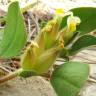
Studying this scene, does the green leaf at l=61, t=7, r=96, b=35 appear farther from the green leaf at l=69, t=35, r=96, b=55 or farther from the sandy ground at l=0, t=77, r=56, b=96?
the sandy ground at l=0, t=77, r=56, b=96

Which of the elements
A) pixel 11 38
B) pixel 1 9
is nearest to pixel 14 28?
pixel 11 38

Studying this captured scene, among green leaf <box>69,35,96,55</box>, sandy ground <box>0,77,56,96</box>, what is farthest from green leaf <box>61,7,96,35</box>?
sandy ground <box>0,77,56,96</box>

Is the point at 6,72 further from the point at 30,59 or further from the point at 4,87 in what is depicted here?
the point at 30,59

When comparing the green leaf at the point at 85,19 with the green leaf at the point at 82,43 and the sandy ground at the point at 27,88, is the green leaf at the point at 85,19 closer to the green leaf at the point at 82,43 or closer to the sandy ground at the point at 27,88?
the green leaf at the point at 82,43

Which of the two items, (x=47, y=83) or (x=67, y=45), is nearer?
(x=67, y=45)

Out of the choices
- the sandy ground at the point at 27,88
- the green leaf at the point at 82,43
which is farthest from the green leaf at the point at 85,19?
the sandy ground at the point at 27,88

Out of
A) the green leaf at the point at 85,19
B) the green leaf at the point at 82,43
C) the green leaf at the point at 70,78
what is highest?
the green leaf at the point at 85,19

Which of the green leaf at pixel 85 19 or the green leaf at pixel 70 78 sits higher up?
the green leaf at pixel 85 19
